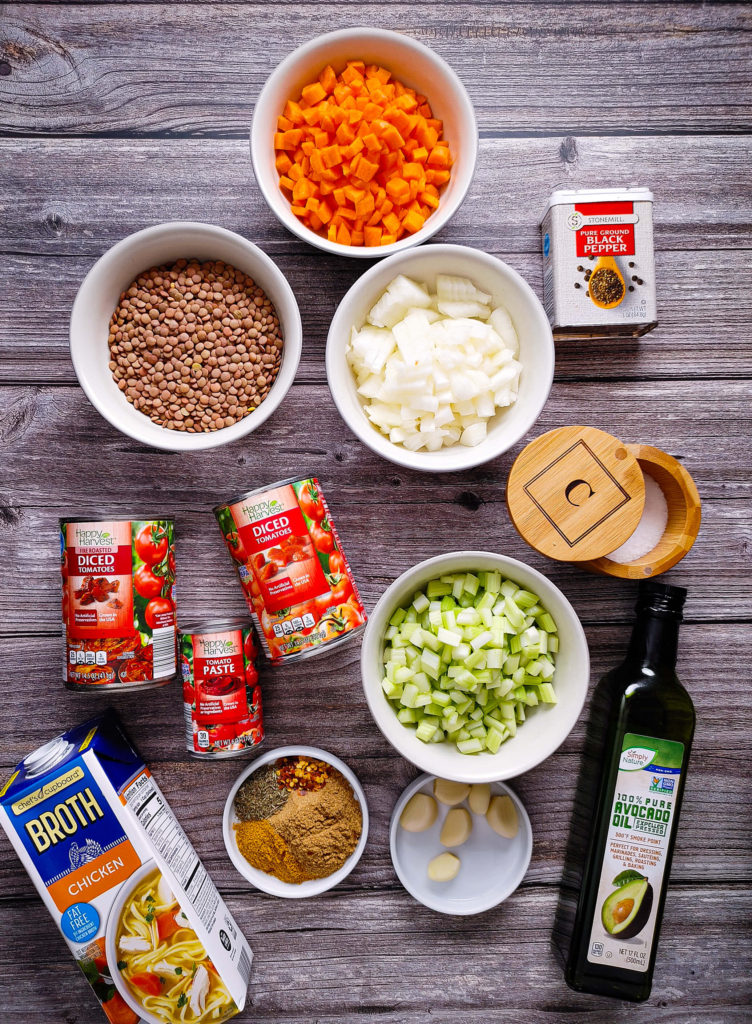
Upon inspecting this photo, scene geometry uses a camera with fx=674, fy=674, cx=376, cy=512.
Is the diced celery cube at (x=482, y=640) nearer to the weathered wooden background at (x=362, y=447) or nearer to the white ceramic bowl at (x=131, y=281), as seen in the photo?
the weathered wooden background at (x=362, y=447)

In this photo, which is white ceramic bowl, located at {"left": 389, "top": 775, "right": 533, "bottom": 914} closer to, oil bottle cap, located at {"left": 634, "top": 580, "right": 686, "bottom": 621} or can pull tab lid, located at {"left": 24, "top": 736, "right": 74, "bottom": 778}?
oil bottle cap, located at {"left": 634, "top": 580, "right": 686, "bottom": 621}

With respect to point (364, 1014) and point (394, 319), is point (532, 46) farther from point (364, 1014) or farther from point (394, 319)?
point (364, 1014)

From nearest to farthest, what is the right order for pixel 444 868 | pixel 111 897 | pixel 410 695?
1. pixel 111 897
2. pixel 410 695
3. pixel 444 868

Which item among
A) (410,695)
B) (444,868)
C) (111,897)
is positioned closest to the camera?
(111,897)

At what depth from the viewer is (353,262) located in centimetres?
135

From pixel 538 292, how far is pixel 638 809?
1.00 meters

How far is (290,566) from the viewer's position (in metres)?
1.15

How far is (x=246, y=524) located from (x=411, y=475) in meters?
0.38

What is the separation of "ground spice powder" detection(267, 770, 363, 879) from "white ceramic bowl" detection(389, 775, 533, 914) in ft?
0.29

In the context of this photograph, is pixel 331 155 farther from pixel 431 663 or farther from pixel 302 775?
pixel 302 775

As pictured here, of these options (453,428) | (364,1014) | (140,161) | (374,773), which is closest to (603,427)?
(453,428)

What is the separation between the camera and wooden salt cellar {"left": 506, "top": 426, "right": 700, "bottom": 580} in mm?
1198

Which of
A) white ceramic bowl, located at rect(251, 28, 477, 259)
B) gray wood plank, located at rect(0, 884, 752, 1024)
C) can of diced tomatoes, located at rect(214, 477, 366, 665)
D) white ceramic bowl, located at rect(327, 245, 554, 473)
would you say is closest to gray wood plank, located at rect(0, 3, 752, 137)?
white ceramic bowl, located at rect(251, 28, 477, 259)

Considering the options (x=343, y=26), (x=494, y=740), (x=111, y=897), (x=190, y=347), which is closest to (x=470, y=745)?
(x=494, y=740)
